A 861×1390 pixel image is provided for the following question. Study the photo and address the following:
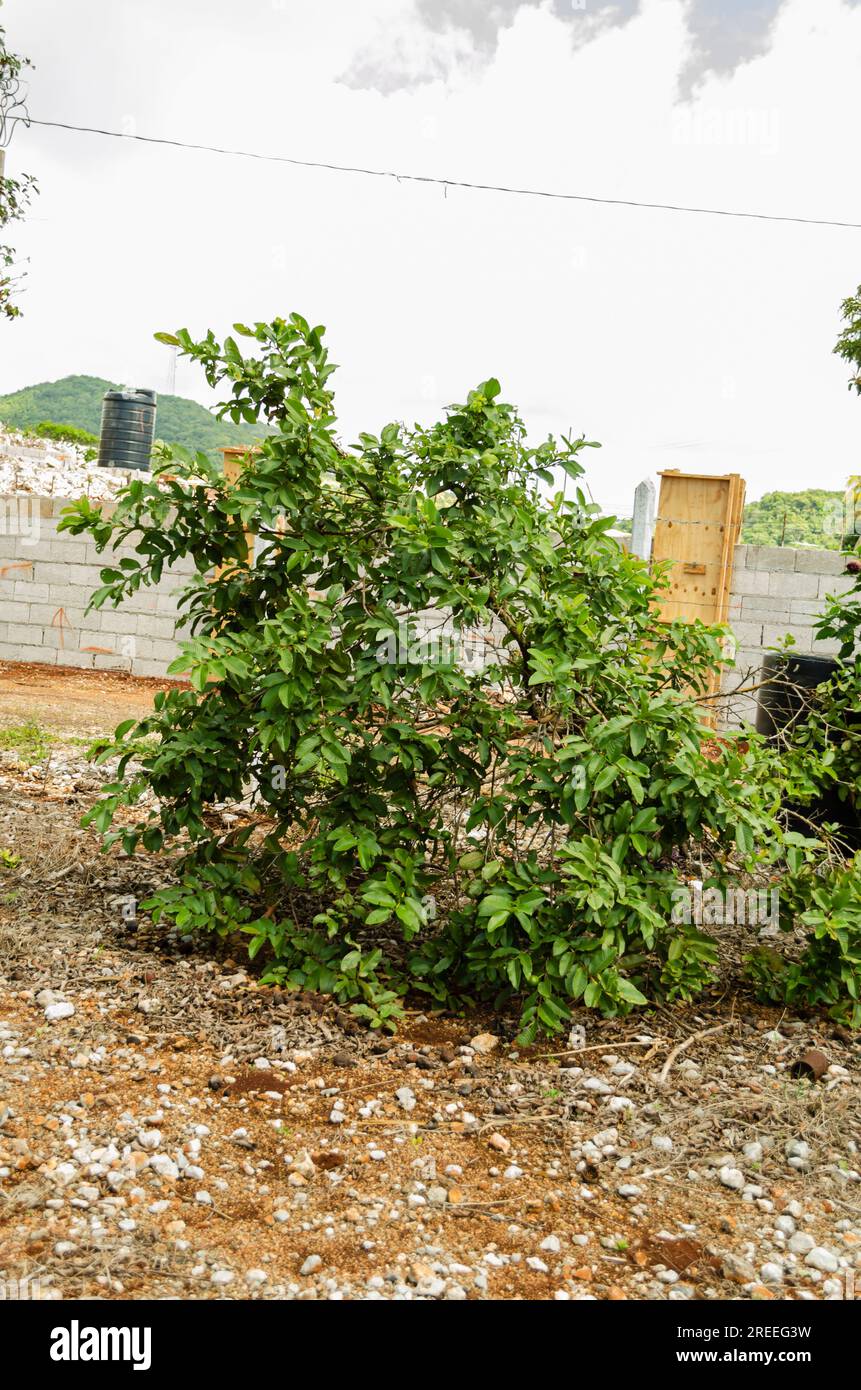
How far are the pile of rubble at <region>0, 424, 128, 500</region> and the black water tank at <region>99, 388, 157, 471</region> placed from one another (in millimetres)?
330

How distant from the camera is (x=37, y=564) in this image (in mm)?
9398

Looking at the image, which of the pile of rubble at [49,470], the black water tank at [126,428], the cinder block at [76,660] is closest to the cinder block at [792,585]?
the cinder block at [76,660]

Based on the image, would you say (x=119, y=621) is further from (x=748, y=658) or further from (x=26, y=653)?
(x=748, y=658)

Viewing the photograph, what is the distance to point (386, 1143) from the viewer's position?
2330 mm

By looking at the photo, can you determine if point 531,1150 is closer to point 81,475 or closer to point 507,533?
point 507,533

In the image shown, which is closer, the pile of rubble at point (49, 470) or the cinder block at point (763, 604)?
the cinder block at point (763, 604)

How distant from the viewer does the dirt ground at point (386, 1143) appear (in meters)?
1.90

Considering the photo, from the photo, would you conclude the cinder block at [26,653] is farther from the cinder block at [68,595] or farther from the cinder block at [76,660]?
the cinder block at [68,595]

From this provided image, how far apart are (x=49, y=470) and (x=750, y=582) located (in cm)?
1168

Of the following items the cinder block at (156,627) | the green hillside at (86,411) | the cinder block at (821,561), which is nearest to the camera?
the cinder block at (821,561)

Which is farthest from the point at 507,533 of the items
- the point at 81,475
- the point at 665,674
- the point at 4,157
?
the point at 81,475

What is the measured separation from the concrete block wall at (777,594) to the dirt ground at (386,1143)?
4869 mm

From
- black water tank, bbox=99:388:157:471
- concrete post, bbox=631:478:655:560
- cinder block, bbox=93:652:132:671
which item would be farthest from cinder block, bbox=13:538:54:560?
black water tank, bbox=99:388:157:471

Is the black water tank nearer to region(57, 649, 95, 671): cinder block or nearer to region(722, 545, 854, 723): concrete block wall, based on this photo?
region(57, 649, 95, 671): cinder block
